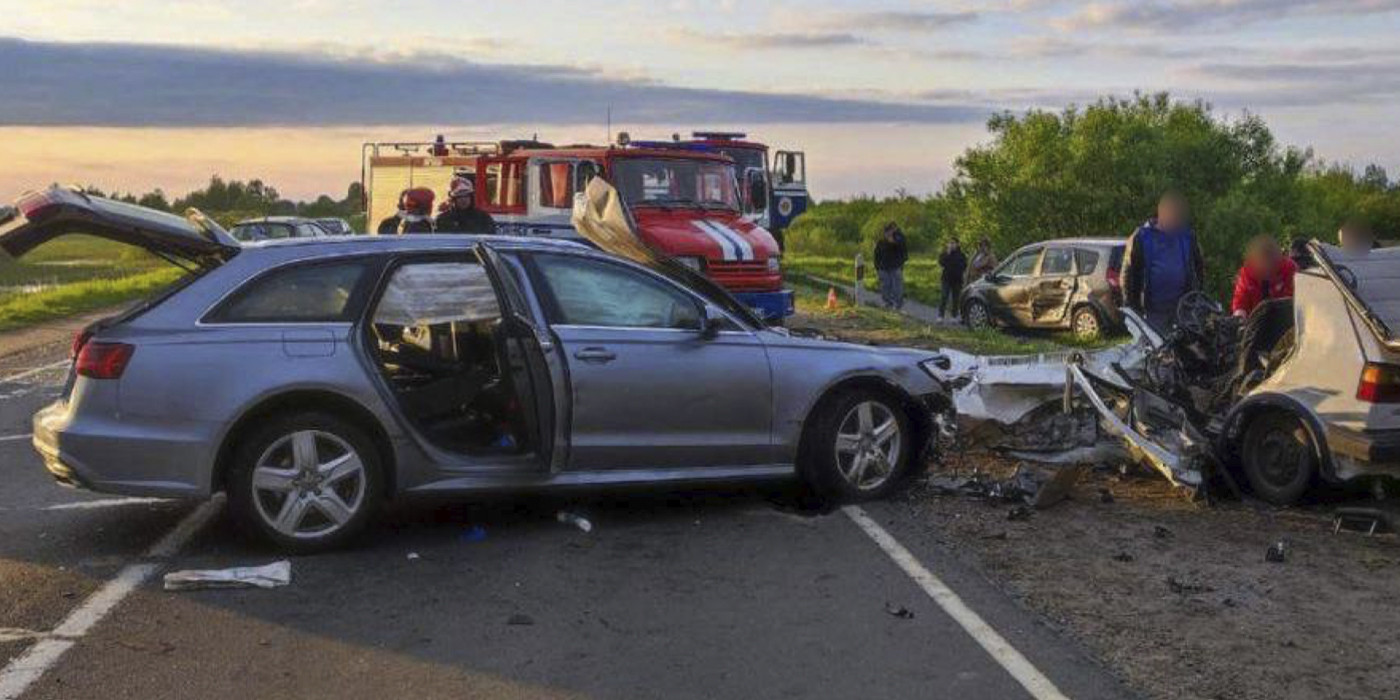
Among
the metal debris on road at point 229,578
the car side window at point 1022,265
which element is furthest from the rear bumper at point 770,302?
the metal debris on road at point 229,578

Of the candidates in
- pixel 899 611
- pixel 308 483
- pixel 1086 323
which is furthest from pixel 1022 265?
pixel 899 611

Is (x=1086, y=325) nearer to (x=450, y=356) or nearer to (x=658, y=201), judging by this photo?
(x=658, y=201)

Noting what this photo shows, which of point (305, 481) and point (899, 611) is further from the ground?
point (305, 481)

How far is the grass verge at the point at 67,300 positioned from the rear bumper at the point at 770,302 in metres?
9.98

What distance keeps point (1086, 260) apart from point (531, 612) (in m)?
16.6

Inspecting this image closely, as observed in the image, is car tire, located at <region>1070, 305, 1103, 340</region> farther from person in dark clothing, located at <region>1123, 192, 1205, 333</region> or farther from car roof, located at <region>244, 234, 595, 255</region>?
car roof, located at <region>244, 234, 595, 255</region>

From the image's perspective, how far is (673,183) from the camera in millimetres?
17797

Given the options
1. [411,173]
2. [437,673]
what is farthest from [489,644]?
[411,173]

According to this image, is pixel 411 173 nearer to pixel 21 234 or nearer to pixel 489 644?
pixel 21 234

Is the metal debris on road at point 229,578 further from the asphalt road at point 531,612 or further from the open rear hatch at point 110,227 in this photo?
the open rear hatch at point 110,227

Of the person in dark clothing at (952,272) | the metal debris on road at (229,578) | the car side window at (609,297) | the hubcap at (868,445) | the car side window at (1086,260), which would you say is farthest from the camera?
the person in dark clothing at (952,272)

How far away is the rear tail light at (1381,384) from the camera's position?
758cm

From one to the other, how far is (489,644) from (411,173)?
17.4 m

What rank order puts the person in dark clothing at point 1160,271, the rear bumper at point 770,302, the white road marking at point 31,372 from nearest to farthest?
the person in dark clothing at point 1160,271 → the white road marking at point 31,372 → the rear bumper at point 770,302
